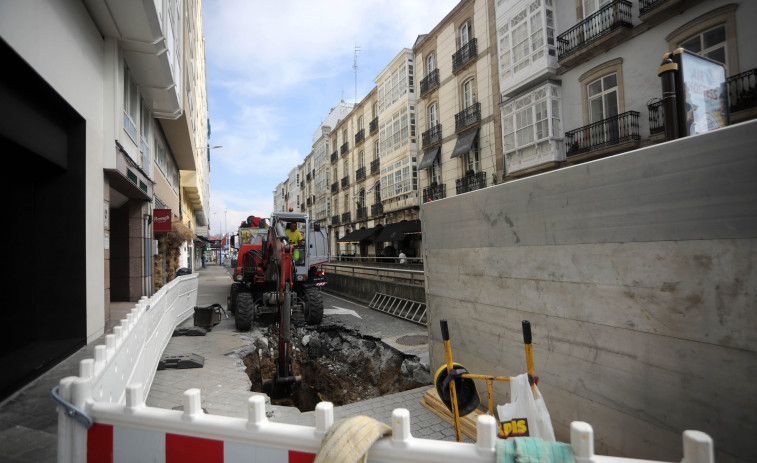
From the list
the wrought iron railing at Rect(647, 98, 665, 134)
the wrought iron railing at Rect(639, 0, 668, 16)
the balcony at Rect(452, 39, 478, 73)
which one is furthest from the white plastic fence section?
the balcony at Rect(452, 39, 478, 73)

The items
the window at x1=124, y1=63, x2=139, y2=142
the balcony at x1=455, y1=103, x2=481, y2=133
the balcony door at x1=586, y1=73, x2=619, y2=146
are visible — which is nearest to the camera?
the window at x1=124, y1=63, x2=139, y2=142

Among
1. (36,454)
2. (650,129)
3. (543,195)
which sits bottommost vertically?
(36,454)

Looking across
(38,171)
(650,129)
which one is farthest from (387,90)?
(38,171)

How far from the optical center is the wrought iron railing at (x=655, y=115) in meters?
11.8

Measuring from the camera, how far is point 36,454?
2.75 meters

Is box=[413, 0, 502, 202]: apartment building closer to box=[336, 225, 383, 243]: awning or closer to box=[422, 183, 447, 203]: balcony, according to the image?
box=[422, 183, 447, 203]: balcony

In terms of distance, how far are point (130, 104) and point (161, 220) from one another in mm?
4429

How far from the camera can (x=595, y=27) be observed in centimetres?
1399

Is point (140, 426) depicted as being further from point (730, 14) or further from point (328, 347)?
point (730, 14)

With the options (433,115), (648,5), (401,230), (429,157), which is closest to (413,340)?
(648,5)

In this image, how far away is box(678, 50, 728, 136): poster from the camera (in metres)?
3.64

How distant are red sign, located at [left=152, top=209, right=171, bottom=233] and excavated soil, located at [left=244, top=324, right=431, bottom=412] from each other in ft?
17.2

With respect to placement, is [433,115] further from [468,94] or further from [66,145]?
[66,145]

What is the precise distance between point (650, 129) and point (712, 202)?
486 inches
